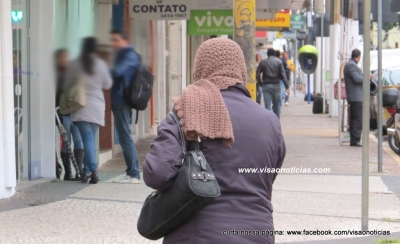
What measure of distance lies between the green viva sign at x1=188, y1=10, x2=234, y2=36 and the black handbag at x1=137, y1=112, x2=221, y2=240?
12232 mm

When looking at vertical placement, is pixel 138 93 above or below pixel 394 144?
above

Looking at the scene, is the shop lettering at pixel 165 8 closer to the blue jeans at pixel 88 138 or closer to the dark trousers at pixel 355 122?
the blue jeans at pixel 88 138

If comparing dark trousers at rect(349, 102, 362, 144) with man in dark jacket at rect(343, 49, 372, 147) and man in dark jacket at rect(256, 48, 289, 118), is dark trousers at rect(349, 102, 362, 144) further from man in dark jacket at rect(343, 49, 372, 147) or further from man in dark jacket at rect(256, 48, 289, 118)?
man in dark jacket at rect(256, 48, 289, 118)

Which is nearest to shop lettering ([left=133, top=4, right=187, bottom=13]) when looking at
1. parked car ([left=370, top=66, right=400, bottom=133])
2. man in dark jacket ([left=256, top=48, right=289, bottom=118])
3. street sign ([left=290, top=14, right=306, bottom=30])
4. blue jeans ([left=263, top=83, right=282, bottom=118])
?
man in dark jacket ([left=256, top=48, right=289, bottom=118])

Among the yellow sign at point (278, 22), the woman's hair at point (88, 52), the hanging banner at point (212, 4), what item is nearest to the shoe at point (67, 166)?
the woman's hair at point (88, 52)

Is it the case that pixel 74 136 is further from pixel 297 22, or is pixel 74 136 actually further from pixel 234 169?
→ pixel 297 22

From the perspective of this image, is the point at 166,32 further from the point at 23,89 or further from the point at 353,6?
the point at 23,89

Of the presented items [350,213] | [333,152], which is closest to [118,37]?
[350,213]

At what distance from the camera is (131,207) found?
306 inches

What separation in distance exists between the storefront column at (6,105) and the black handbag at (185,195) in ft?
16.1

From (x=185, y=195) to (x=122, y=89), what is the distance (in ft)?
17.0

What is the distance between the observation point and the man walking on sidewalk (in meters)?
5.41

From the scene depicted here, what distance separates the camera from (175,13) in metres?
12.5

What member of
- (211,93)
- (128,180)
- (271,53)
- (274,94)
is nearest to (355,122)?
(274,94)
